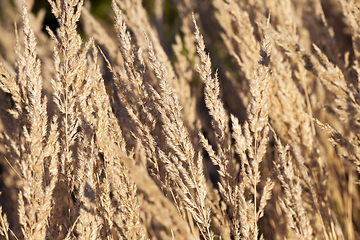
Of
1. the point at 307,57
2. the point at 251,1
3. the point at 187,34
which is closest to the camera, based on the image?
the point at 307,57

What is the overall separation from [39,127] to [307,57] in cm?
95

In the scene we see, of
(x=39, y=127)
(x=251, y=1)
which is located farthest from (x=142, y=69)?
(x=251, y=1)

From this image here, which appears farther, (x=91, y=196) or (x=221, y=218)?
(x=221, y=218)

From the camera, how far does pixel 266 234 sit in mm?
1650

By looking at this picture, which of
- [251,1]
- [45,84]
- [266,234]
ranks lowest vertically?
[266,234]

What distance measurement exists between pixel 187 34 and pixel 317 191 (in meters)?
1.27

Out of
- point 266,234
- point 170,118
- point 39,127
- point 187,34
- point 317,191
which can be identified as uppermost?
point 187,34

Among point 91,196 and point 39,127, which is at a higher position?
point 39,127

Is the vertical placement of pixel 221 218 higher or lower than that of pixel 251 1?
lower

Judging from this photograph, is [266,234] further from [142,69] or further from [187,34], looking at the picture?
[187,34]

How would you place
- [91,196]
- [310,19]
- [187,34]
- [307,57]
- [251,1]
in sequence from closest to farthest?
1. [307,57]
2. [91,196]
3. [251,1]
4. [187,34]
5. [310,19]

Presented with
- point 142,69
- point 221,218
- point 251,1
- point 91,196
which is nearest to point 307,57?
point 142,69

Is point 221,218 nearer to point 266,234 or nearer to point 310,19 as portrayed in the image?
point 266,234

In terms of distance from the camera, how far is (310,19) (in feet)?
6.43
